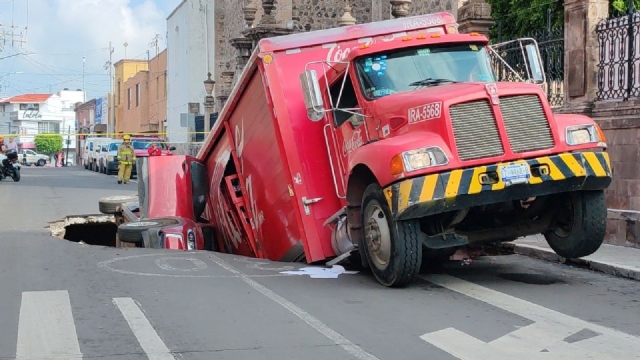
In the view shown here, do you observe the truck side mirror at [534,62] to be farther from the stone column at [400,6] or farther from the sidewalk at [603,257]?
the stone column at [400,6]

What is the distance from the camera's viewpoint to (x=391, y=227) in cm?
824

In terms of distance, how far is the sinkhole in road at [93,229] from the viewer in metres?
16.6

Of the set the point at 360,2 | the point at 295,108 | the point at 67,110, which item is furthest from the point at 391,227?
the point at 67,110

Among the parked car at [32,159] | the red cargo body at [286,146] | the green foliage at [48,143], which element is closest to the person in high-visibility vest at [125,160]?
the red cargo body at [286,146]

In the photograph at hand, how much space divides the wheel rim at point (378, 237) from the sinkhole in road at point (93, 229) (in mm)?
9102

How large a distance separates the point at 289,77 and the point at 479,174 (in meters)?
3.08

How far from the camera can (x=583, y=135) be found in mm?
8484

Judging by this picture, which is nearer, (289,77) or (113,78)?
(289,77)

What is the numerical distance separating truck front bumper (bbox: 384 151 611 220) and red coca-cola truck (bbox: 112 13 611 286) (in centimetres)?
1

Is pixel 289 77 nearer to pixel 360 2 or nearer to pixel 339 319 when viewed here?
pixel 339 319

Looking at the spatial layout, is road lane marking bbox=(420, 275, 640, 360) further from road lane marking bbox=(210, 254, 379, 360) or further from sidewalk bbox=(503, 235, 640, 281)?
sidewalk bbox=(503, 235, 640, 281)

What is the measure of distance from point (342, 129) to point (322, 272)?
5.27 ft

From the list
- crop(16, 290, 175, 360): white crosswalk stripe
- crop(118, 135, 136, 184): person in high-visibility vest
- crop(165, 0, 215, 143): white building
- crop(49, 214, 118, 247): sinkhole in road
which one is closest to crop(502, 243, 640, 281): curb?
crop(16, 290, 175, 360): white crosswalk stripe

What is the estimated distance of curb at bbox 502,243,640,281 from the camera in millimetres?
9398
